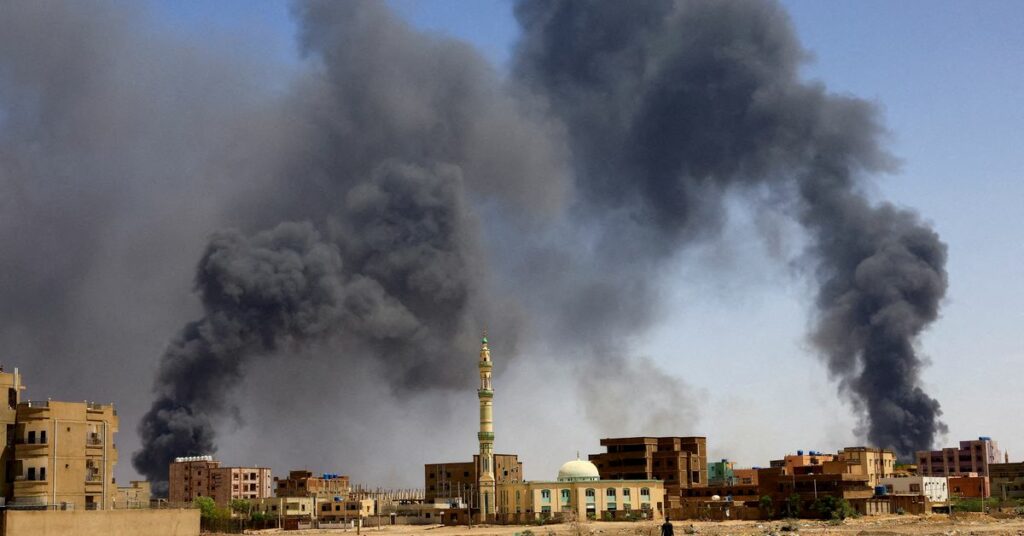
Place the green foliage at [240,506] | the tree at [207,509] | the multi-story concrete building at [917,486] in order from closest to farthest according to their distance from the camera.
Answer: the tree at [207,509] → the multi-story concrete building at [917,486] → the green foliage at [240,506]

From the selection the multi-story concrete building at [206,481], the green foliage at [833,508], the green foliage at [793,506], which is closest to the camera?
the green foliage at [833,508]

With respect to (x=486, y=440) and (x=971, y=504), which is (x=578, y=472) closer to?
(x=486, y=440)

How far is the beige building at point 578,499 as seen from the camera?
461ft

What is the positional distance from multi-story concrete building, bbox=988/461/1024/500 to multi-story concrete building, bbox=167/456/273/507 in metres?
111

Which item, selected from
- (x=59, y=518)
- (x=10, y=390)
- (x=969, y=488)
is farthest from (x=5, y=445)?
(x=969, y=488)

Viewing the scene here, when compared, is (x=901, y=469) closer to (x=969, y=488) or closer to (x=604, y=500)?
(x=969, y=488)

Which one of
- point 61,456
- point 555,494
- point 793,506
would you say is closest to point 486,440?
point 555,494

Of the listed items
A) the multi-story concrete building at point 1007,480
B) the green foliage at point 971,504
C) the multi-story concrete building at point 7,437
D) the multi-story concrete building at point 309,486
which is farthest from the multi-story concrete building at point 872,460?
the multi-story concrete building at point 7,437

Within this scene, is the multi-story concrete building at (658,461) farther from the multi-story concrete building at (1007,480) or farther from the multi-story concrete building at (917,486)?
the multi-story concrete building at (1007,480)

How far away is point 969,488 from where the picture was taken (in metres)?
170

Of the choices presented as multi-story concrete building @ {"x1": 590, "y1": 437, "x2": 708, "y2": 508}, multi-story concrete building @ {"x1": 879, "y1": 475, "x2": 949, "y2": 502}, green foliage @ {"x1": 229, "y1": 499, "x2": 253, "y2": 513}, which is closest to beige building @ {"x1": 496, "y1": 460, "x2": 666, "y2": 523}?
multi-story concrete building @ {"x1": 590, "y1": 437, "x2": 708, "y2": 508}

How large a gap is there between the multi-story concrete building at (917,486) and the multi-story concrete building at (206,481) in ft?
278

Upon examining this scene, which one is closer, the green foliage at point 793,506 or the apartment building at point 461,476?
the green foliage at point 793,506

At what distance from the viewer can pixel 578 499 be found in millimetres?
141750
